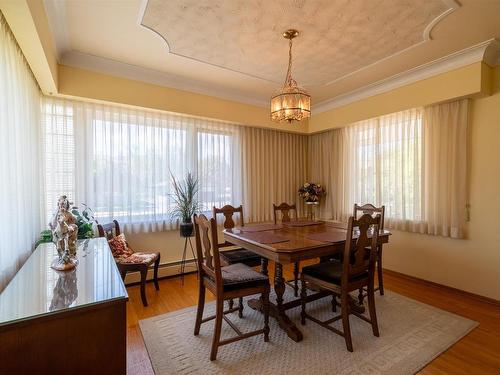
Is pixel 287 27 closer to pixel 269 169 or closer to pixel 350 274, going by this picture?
pixel 350 274

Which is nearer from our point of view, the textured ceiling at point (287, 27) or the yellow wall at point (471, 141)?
the textured ceiling at point (287, 27)

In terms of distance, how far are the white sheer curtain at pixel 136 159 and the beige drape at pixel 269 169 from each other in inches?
13.4

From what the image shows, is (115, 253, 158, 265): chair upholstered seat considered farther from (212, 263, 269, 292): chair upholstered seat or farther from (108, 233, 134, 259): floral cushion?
(212, 263, 269, 292): chair upholstered seat

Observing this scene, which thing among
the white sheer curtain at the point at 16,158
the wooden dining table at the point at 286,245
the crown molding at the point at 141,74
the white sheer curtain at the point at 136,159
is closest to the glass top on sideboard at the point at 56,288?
the white sheer curtain at the point at 16,158

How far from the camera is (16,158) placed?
6.18ft

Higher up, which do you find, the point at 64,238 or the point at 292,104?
the point at 292,104

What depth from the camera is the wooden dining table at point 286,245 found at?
202 cm

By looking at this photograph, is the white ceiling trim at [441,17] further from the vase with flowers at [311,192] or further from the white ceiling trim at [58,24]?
the white ceiling trim at [58,24]

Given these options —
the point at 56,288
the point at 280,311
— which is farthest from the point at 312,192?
the point at 56,288

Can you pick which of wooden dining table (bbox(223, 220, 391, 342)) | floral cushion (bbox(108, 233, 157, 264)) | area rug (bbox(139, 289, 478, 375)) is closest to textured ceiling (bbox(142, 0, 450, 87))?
wooden dining table (bbox(223, 220, 391, 342))

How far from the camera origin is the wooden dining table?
202cm

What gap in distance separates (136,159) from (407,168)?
12.1 feet

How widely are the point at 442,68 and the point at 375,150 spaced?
1.29m

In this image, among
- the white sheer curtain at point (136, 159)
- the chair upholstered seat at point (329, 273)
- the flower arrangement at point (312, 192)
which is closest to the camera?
the chair upholstered seat at point (329, 273)
